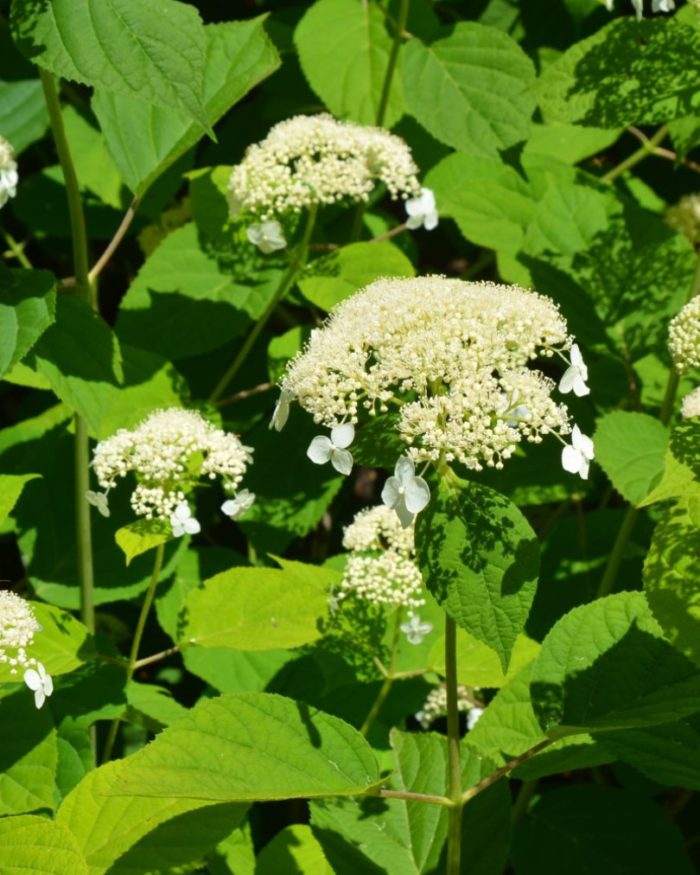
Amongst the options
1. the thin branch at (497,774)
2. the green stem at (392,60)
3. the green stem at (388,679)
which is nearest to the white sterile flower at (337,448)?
the thin branch at (497,774)

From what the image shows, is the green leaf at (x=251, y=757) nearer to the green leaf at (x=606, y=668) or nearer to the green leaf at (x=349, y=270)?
the green leaf at (x=606, y=668)

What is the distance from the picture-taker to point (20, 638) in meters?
1.84

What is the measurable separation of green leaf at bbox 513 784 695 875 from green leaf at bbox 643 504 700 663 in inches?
35.6

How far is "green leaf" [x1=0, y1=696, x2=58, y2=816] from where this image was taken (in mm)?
2018

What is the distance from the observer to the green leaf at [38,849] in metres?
1.70

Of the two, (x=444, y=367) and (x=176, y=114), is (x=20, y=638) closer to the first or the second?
(x=444, y=367)

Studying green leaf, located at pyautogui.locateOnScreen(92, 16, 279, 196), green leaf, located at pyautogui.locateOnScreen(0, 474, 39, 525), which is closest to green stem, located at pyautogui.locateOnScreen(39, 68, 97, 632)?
green leaf, located at pyautogui.locateOnScreen(92, 16, 279, 196)

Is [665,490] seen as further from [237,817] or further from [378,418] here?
[237,817]

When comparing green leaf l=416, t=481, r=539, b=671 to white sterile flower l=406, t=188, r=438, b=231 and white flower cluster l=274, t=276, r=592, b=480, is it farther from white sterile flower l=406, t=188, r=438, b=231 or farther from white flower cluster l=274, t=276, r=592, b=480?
white sterile flower l=406, t=188, r=438, b=231

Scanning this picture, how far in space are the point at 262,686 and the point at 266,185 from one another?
1.08 m

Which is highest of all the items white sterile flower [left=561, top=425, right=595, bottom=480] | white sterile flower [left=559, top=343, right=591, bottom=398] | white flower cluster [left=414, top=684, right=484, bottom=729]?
white sterile flower [left=559, top=343, right=591, bottom=398]

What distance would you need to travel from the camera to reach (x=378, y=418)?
67.6 inches

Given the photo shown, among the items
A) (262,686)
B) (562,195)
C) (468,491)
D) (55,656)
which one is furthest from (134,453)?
(562,195)

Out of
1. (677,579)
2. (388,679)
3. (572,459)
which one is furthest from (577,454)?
(388,679)
